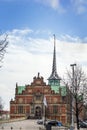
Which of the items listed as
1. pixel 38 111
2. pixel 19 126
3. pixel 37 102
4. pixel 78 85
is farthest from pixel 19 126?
pixel 38 111

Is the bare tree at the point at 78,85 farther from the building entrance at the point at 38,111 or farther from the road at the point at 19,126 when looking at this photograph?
the building entrance at the point at 38,111

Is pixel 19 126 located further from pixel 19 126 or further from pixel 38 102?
pixel 38 102

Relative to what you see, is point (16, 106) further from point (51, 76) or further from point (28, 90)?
point (51, 76)

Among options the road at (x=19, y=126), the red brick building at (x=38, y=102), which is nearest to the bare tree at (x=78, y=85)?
the road at (x=19, y=126)

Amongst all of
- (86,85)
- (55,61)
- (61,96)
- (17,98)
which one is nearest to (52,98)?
(61,96)

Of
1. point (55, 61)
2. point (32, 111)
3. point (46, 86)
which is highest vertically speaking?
point (55, 61)

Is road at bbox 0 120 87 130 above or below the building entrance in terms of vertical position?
below

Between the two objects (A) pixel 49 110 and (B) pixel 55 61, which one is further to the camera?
(B) pixel 55 61

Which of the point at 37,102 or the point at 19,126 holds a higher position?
the point at 37,102

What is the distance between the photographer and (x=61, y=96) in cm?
13388

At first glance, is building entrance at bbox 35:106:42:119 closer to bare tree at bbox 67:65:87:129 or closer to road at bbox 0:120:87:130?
road at bbox 0:120:87:130

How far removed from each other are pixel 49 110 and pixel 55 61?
25.4 m

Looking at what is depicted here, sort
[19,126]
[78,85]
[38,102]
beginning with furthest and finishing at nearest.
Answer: [38,102] → [19,126] → [78,85]

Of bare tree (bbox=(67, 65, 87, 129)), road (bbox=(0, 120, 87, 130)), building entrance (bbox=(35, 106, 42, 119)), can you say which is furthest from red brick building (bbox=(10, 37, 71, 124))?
bare tree (bbox=(67, 65, 87, 129))
